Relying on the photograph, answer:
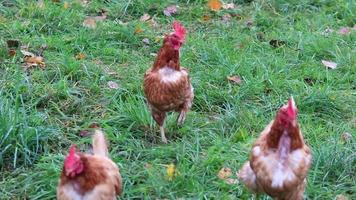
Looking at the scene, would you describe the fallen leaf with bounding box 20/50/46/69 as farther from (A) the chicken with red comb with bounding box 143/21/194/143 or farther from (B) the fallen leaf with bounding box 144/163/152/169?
(B) the fallen leaf with bounding box 144/163/152/169

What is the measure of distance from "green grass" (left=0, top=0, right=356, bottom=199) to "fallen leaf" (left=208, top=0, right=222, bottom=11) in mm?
86

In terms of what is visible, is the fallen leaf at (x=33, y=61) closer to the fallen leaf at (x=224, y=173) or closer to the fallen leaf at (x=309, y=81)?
the fallen leaf at (x=224, y=173)

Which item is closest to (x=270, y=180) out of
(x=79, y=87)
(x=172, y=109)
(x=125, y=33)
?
(x=172, y=109)

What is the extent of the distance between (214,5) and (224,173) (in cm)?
329

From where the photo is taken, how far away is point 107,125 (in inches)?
177

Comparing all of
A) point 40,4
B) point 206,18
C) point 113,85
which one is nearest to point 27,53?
point 113,85

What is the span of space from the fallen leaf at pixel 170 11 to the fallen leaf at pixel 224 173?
115 inches

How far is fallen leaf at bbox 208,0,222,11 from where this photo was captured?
6926 mm

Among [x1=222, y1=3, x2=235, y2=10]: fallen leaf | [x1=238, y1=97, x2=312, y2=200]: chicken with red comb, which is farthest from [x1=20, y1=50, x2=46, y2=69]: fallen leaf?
[x1=238, y1=97, x2=312, y2=200]: chicken with red comb

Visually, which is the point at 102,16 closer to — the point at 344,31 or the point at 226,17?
the point at 226,17

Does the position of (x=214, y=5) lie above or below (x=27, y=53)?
below

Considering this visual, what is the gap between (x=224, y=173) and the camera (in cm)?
400

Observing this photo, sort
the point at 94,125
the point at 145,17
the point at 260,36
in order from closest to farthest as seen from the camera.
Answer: the point at 94,125
the point at 260,36
the point at 145,17

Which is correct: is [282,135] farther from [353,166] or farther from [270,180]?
[353,166]
